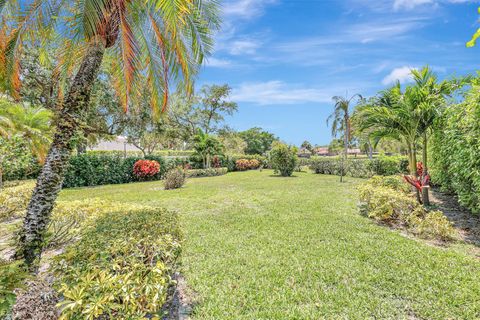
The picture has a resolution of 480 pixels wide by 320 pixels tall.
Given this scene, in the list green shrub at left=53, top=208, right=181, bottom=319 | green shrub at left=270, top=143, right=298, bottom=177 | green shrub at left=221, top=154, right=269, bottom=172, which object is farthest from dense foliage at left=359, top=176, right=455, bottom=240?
green shrub at left=221, top=154, right=269, bottom=172

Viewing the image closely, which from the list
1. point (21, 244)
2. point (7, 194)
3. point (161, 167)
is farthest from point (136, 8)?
point (161, 167)

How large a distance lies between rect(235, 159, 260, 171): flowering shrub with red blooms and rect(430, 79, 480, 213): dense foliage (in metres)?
21.5

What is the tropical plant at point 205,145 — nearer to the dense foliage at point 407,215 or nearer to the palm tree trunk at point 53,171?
the dense foliage at point 407,215

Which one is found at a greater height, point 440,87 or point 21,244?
point 440,87

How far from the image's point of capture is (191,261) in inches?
167

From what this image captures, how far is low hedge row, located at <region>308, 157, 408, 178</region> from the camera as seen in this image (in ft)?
53.7

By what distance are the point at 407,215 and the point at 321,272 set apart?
3.95 m

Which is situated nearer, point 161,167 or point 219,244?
point 219,244

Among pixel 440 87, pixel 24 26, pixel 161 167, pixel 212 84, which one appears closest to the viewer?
pixel 24 26

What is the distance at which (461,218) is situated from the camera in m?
6.68

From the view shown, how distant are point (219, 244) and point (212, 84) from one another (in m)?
27.5

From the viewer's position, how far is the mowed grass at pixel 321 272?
2912 mm

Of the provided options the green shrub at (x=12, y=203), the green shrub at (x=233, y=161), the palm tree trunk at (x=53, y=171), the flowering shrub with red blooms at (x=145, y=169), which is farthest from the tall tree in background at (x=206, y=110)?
the palm tree trunk at (x=53, y=171)

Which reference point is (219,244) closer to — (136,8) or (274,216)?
(274,216)
